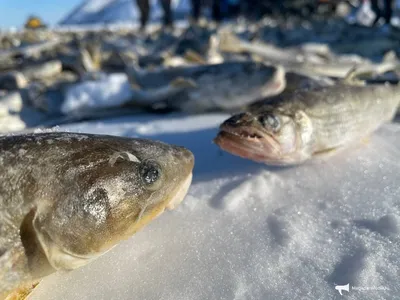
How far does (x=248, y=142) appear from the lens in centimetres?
181

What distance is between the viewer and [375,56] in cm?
763

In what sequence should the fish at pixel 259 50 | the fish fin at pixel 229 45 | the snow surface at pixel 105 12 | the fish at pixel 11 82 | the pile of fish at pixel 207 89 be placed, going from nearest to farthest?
the pile of fish at pixel 207 89
the fish at pixel 11 82
the fish at pixel 259 50
the fish fin at pixel 229 45
the snow surface at pixel 105 12

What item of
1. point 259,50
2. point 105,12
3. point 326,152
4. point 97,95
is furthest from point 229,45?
point 105,12

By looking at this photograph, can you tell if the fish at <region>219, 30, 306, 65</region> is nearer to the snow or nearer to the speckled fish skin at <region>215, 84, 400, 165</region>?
the snow

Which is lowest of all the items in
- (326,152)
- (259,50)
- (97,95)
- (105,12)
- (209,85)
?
(105,12)

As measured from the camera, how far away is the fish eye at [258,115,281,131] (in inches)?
73.3

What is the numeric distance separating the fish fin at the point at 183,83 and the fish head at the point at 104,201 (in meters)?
2.18

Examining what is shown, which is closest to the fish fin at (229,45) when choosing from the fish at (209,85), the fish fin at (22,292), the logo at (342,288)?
the fish at (209,85)

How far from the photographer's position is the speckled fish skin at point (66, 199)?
110 centimetres

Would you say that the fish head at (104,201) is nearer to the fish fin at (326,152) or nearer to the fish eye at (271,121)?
the fish eye at (271,121)

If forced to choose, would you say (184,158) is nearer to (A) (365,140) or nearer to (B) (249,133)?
(B) (249,133)

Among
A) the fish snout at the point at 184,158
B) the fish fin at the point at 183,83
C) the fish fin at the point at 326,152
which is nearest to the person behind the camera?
the fish snout at the point at 184,158

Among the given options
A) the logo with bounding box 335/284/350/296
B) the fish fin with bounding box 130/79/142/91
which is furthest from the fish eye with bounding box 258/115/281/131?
the fish fin with bounding box 130/79/142/91

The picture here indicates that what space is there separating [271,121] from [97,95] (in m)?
2.53
